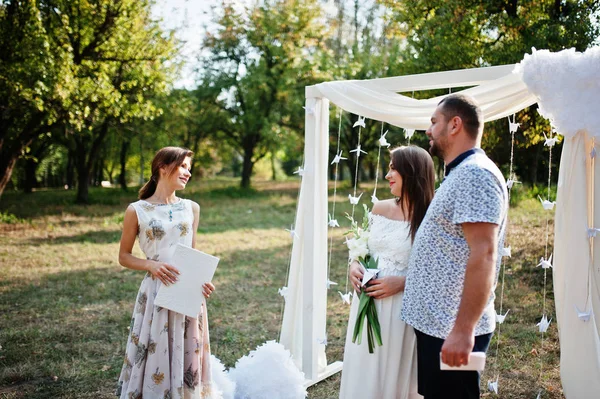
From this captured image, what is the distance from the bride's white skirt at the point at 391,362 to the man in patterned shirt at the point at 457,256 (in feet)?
1.77

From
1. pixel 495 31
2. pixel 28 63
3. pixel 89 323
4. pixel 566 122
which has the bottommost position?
pixel 89 323

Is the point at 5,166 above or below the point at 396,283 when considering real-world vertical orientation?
above

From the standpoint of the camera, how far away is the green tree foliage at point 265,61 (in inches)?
878

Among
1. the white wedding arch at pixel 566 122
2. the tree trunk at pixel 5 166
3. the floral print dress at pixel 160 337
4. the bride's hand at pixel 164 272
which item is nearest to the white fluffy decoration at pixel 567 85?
the white wedding arch at pixel 566 122

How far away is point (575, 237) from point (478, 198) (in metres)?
1.84

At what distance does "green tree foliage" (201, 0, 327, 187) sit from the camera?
22297 millimetres

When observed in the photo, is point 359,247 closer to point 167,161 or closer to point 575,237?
point 167,161

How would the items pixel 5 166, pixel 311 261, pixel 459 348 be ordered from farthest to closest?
pixel 5 166, pixel 311 261, pixel 459 348

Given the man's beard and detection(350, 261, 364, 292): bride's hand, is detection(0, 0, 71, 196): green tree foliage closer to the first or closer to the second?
detection(350, 261, 364, 292): bride's hand

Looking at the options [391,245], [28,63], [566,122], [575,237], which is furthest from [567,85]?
[28,63]

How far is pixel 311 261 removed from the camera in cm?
468

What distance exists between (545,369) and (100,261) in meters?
7.80

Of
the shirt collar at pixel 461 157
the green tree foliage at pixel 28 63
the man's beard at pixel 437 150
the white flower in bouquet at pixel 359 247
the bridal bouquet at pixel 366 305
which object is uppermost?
the green tree foliage at pixel 28 63

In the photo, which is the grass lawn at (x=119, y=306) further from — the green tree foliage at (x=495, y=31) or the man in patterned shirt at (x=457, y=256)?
the green tree foliage at (x=495, y=31)
